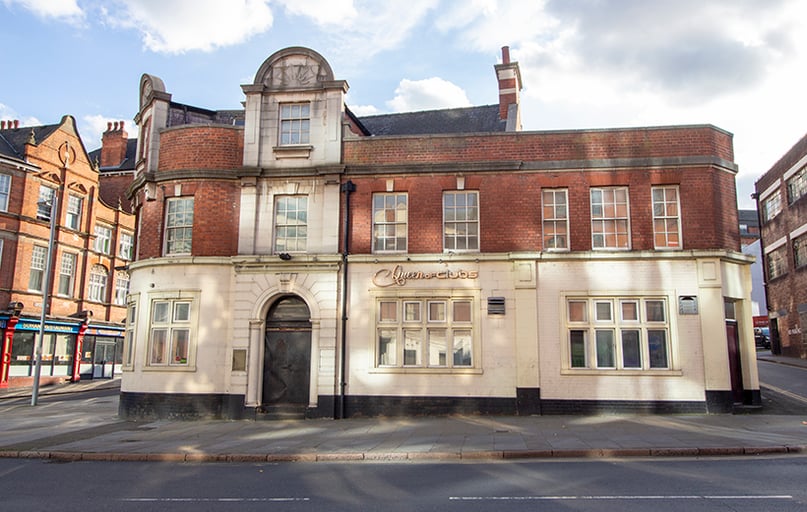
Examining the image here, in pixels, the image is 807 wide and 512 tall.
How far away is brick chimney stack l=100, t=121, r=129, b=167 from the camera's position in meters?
46.5

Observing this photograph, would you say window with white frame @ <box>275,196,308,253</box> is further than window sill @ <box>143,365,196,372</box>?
Yes

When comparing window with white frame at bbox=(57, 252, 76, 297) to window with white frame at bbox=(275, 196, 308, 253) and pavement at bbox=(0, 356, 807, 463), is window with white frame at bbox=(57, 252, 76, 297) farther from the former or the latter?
window with white frame at bbox=(275, 196, 308, 253)

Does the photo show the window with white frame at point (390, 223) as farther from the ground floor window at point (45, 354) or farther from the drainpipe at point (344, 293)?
the ground floor window at point (45, 354)

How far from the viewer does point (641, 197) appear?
17.7 m

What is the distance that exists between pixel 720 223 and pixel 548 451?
973 centimetres

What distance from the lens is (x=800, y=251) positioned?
37.3m

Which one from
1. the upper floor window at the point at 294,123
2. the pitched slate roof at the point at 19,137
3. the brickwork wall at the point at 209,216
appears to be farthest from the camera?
the pitched slate roof at the point at 19,137

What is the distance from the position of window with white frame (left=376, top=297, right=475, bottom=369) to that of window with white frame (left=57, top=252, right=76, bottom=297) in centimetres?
2731

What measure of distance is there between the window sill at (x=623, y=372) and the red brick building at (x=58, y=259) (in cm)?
2589

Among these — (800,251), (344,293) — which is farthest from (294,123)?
(800,251)

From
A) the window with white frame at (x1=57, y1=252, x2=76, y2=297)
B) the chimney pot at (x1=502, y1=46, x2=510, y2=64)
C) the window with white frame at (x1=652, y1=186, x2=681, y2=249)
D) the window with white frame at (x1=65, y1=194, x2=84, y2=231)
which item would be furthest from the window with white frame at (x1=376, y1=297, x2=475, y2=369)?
the window with white frame at (x1=65, y1=194, x2=84, y2=231)

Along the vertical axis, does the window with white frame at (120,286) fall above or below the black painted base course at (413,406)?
above

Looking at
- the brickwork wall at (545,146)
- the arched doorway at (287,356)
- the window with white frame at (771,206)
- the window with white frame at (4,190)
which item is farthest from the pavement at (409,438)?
the window with white frame at (771,206)

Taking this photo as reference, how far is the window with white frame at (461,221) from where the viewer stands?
18141mm
